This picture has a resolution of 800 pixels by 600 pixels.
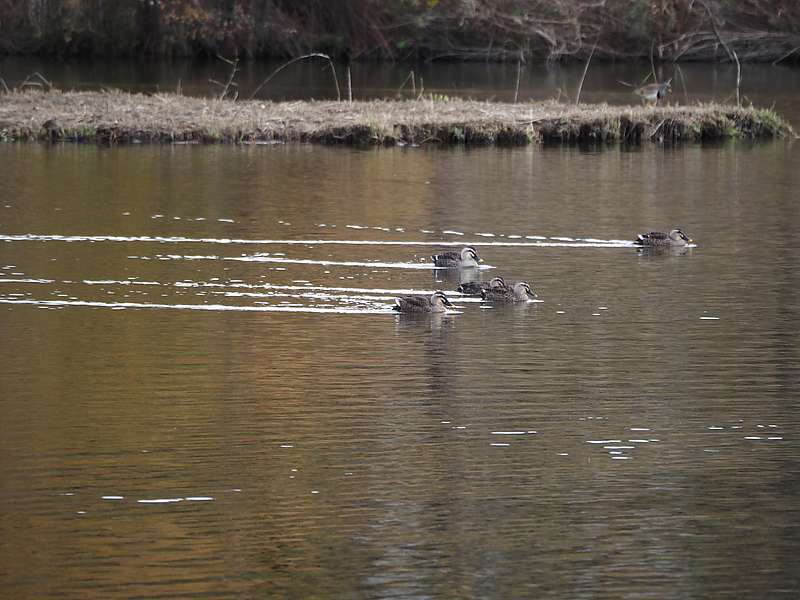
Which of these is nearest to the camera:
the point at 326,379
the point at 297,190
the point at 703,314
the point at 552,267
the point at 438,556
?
the point at 438,556

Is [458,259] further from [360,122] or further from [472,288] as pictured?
[360,122]

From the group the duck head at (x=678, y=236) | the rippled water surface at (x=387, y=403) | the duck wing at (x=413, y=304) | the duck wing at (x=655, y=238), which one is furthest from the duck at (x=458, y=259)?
the duck head at (x=678, y=236)

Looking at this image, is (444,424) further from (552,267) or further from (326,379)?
(552,267)

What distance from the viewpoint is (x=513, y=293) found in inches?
626

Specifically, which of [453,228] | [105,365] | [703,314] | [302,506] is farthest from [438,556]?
[453,228]

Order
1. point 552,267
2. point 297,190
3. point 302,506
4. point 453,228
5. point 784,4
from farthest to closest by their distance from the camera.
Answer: point 784,4
point 297,190
point 453,228
point 552,267
point 302,506

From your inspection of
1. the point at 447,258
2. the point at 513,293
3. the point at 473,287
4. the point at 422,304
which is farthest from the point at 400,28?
the point at 422,304

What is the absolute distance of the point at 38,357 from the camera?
43.7ft

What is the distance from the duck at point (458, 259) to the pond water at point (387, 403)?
7.5 inches

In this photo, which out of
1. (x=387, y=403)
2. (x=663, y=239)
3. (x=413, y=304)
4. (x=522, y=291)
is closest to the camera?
(x=387, y=403)

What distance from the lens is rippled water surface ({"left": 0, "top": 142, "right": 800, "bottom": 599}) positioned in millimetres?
8969

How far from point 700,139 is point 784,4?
65.0ft

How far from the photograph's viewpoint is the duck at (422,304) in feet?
50.1

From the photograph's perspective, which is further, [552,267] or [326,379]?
[552,267]
